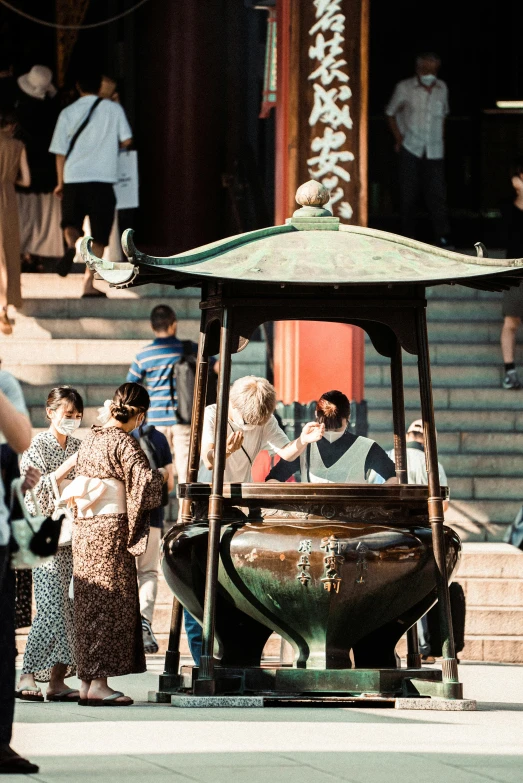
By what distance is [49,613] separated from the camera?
8.91m

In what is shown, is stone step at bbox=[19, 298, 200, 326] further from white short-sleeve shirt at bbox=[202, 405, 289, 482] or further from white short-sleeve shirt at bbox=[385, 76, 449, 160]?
white short-sleeve shirt at bbox=[202, 405, 289, 482]

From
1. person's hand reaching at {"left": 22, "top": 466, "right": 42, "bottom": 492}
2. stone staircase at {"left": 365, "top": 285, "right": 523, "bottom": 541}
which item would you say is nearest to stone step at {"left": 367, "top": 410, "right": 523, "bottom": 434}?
stone staircase at {"left": 365, "top": 285, "right": 523, "bottom": 541}

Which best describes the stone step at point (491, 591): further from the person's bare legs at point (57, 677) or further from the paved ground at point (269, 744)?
the person's bare legs at point (57, 677)

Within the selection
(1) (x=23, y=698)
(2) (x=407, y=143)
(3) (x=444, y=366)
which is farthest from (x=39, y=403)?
(1) (x=23, y=698)

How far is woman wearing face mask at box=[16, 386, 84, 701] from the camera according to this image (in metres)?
8.84

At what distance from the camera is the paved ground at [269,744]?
595cm

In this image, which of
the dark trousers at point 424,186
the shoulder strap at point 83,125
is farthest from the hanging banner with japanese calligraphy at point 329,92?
the dark trousers at point 424,186

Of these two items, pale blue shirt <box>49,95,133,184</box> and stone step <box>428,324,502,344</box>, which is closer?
pale blue shirt <box>49,95,133,184</box>

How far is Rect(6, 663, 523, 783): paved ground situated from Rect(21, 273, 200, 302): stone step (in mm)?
8542

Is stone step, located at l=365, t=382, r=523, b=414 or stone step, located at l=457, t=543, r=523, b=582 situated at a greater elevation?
stone step, located at l=365, t=382, r=523, b=414

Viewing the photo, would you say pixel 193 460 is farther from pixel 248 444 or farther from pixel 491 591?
pixel 491 591

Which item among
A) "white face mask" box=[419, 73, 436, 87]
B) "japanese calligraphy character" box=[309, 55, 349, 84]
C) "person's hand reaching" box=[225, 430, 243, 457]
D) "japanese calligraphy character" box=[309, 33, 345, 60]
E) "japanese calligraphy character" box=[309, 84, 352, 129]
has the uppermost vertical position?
"white face mask" box=[419, 73, 436, 87]

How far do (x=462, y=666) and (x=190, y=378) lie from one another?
122 inches

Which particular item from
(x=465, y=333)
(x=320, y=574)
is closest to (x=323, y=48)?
(x=465, y=333)
